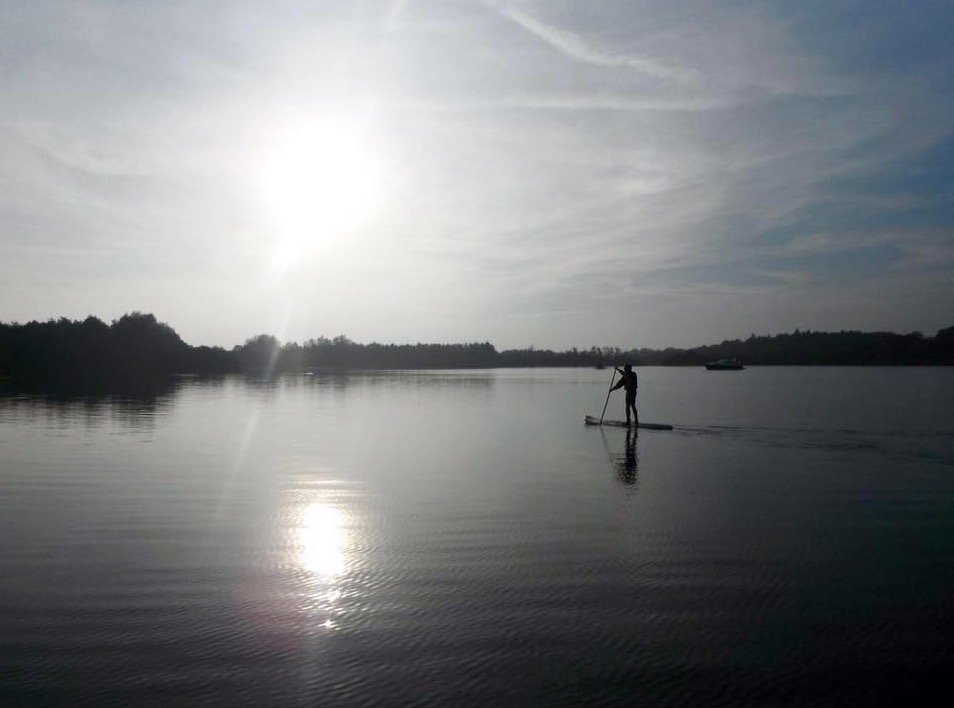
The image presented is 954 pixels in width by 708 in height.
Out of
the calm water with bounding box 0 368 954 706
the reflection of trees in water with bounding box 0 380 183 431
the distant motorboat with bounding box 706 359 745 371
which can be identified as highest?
the distant motorboat with bounding box 706 359 745 371

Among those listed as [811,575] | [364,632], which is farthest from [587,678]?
[811,575]

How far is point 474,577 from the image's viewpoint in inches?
300

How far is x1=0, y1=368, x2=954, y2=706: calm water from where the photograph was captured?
515 cm

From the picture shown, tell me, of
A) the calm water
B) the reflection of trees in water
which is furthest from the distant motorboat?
the calm water

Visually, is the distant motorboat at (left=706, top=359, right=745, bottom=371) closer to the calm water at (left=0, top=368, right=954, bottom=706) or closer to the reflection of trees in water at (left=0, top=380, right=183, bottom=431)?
the reflection of trees in water at (left=0, top=380, right=183, bottom=431)

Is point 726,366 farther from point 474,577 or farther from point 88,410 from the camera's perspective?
point 474,577

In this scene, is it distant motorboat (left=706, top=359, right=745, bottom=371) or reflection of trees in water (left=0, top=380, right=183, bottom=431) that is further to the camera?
distant motorboat (left=706, top=359, right=745, bottom=371)

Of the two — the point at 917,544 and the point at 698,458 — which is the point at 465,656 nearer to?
the point at 917,544

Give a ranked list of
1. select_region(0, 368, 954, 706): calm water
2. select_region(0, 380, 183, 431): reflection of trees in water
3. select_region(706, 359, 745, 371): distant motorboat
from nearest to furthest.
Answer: select_region(0, 368, 954, 706): calm water, select_region(0, 380, 183, 431): reflection of trees in water, select_region(706, 359, 745, 371): distant motorboat

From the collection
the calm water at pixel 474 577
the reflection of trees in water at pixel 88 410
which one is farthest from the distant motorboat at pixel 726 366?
the calm water at pixel 474 577

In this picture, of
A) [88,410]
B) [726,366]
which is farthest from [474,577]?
[726,366]

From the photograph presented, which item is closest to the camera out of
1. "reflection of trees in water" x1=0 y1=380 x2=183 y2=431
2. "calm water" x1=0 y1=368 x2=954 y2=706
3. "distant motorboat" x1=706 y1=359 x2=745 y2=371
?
"calm water" x1=0 y1=368 x2=954 y2=706

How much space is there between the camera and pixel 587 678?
5.16 m

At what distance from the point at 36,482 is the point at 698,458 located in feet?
43.0
